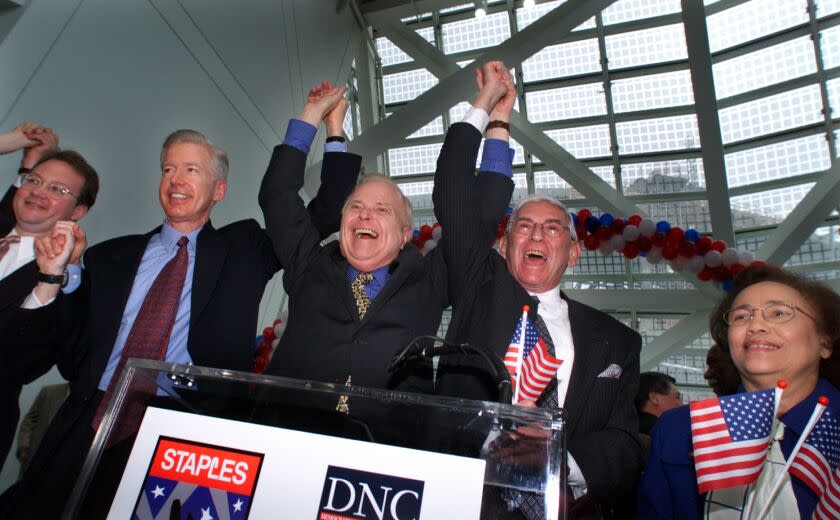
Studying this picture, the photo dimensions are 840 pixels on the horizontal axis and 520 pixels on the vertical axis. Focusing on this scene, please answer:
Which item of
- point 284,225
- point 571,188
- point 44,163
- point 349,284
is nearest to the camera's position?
point 349,284

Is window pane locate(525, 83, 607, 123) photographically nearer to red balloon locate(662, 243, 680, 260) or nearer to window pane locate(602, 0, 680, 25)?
window pane locate(602, 0, 680, 25)

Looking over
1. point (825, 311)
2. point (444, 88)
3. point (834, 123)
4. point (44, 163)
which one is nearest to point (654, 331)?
point (834, 123)

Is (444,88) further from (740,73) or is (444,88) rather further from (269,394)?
(269,394)

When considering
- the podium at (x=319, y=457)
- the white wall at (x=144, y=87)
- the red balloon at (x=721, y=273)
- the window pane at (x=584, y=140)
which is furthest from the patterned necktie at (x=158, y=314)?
the window pane at (x=584, y=140)

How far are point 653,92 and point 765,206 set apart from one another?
8.68ft

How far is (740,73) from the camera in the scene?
976 cm

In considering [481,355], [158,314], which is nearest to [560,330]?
[481,355]

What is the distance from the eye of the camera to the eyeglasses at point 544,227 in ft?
6.72

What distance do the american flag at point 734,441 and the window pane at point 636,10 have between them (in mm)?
10342

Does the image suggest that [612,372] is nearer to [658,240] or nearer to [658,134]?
[658,240]

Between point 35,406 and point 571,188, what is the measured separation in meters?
9.69

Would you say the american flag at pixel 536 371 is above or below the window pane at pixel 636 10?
below

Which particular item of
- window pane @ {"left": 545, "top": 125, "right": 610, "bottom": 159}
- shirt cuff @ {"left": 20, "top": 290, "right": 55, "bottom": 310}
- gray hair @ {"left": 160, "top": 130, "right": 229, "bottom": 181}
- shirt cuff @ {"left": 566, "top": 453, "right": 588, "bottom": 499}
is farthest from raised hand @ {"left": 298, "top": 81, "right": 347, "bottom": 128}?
window pane @ {"left": 545, "top": 125, "right": 610, "bottom": 159}

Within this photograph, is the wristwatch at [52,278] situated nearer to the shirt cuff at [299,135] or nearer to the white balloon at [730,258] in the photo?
the shirt cuff at [299,135]
